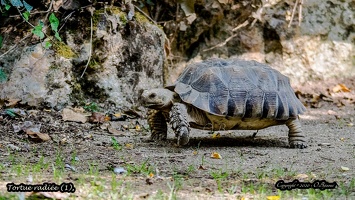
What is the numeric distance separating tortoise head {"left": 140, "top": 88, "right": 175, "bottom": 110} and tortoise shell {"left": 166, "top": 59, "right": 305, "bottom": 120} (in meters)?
0.11

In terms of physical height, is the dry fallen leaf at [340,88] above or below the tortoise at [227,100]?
below

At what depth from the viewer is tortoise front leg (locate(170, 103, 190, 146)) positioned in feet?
15.1

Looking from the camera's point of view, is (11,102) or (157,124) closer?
(157,124)

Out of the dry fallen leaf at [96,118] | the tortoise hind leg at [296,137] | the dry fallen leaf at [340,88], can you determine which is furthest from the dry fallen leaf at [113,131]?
the dry fallen leaf at [340,88]

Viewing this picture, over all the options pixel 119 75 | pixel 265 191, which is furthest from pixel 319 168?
pixel 119 75

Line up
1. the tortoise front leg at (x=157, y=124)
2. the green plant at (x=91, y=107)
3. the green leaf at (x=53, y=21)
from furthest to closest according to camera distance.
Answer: the green plant at (x=91, y=107)
the green leaf at (x=53, y=21)
the tortoise front leg at (x=157, y=124)

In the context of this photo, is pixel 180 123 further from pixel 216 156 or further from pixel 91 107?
pixel 91 107

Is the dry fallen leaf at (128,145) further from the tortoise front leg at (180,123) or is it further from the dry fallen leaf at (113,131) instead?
the dry fallen leaf at (113,131)

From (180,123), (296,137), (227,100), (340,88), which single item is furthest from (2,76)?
(340,88)

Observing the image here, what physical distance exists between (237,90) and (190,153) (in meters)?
0.65

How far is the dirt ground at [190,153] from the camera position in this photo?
11.7ft

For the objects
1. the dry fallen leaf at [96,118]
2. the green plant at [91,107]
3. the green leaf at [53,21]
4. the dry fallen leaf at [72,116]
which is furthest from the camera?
the green plant at [91,107]

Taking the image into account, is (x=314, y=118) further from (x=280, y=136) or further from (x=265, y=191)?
(x=265, y=191)

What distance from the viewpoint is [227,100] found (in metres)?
4.65
